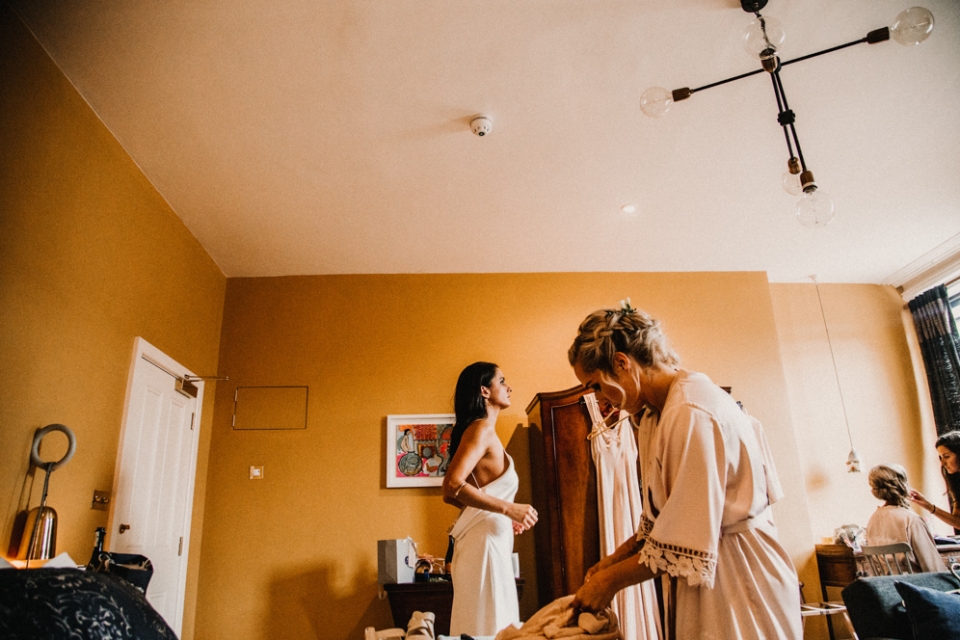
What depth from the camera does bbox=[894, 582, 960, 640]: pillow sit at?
2.14m

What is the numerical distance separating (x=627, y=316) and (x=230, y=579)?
12.4 ft

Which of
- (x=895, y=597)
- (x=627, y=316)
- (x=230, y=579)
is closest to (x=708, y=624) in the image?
(x=627, y=316)

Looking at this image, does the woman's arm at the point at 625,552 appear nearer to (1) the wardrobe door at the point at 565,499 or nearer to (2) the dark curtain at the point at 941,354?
(1) the wardrobe door at the point at 565,499

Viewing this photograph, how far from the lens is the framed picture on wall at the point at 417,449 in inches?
178

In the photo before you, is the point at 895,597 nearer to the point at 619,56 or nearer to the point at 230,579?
the point at 619,56

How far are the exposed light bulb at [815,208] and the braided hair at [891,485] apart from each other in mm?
2698

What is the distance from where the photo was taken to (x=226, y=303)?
5.00 meters

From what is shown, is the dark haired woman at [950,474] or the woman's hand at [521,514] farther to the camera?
the dark haired woman at [950,474]

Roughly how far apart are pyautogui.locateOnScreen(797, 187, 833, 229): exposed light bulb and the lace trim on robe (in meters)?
1.56

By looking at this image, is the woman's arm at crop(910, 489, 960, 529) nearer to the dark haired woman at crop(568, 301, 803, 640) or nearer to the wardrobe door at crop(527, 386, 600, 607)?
the wardrobe door at crop(527, 386, 600, 607)

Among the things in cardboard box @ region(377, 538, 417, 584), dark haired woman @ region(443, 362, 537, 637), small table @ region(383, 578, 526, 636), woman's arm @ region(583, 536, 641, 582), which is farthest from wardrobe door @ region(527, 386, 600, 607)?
woman's arm @ region(583, 536, 641, 582)

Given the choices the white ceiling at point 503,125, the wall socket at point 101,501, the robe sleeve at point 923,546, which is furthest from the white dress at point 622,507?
the wall socket at point 101,501

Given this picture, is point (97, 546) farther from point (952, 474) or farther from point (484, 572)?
point (952, 474)

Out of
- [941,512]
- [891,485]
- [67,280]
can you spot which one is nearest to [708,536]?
[67,280]
